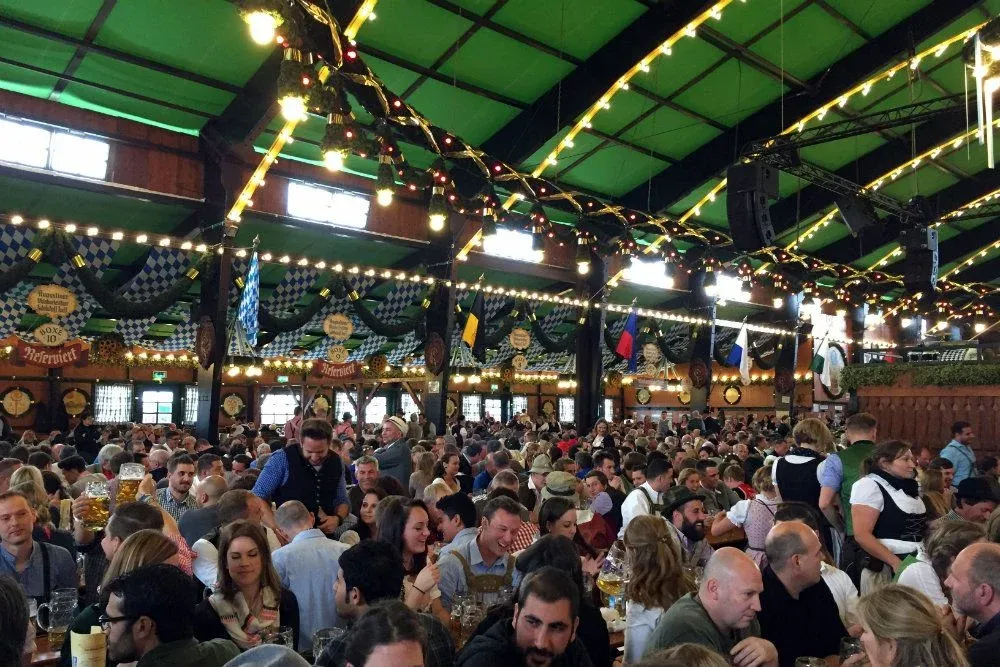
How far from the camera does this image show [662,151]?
13906 millimetres

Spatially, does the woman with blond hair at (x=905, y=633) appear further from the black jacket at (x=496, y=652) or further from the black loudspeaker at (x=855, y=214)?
the black loudspeaker at (x=855, y=214)

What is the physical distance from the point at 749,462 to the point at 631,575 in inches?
230

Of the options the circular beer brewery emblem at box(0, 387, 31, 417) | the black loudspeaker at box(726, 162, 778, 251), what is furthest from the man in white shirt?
the circular beer brewery emblem at box(0, 387, 31, 417)

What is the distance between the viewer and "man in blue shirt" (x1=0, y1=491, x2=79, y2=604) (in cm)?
330

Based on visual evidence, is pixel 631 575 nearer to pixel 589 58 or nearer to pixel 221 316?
pixel 221 316

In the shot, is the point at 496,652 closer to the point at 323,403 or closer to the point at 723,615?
the point at 723,615

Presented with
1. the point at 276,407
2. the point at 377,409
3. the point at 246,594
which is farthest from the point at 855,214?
the point at 377,409

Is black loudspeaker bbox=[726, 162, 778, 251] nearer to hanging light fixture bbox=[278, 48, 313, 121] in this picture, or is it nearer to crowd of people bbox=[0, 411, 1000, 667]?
crowd of people bbox=[0, 411, 1000, 667]

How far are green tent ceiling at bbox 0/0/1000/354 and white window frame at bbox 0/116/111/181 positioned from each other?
18.8 inches

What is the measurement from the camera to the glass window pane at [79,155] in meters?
9.17

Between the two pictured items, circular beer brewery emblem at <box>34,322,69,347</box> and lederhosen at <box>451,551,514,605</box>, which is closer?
lederhosen at <box>451,551,514,605</box>

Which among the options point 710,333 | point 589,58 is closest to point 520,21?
point 589,58

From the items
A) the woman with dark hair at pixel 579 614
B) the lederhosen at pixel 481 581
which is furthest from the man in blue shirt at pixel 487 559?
the woman with dark hair at pixel 579 614

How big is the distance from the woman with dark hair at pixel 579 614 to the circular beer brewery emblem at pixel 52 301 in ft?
26.4
